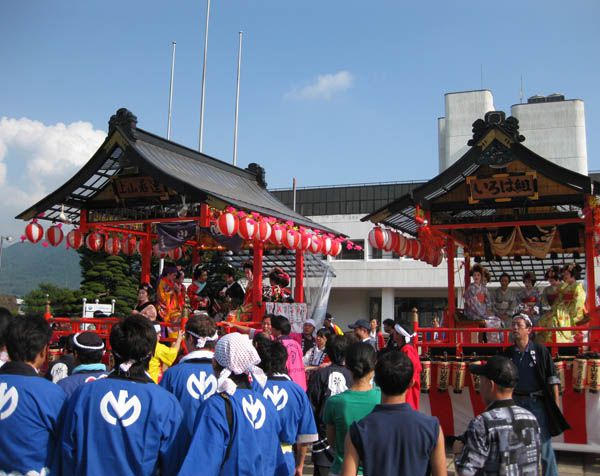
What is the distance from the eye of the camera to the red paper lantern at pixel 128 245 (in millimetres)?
13523

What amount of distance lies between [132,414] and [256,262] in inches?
328

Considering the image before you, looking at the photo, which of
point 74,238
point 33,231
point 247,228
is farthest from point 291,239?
point 33,231

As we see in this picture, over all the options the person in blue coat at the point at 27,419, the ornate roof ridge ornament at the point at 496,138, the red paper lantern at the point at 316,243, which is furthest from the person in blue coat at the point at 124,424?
the red paper lantern at the point at 316,243

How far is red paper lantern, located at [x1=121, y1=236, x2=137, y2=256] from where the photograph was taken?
13523 mm

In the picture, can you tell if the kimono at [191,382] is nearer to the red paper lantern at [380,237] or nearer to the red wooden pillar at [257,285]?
the red wooden pillar at [257,285]

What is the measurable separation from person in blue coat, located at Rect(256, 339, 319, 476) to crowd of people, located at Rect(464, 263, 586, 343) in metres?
5.53

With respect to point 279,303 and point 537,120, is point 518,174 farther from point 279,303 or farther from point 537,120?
point 537,120

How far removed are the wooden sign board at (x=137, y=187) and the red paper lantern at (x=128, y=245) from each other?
6.54 ft

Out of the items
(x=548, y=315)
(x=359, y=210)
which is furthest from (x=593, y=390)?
(x=359, y=210)

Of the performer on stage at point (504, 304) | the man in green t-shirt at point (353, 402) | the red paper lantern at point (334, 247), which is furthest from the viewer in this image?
the red paper lantern at point (334, 247)

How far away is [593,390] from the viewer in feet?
25.9

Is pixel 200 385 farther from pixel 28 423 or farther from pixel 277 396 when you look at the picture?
pixel 28 423

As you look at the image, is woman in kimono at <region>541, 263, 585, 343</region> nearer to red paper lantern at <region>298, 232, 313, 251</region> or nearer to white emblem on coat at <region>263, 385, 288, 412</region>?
red paper lantern at <region>298, 232, 313, 251</region>

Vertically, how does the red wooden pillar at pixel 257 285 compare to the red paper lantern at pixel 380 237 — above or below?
below
